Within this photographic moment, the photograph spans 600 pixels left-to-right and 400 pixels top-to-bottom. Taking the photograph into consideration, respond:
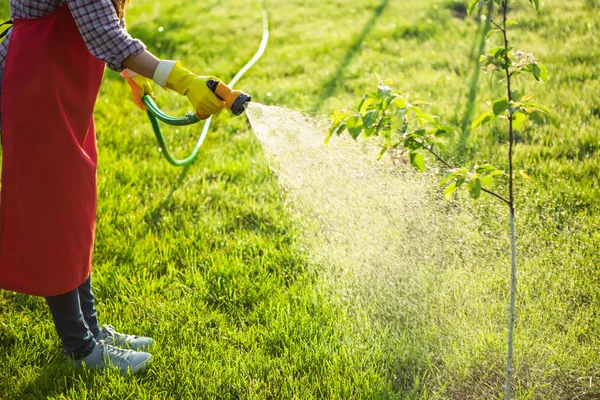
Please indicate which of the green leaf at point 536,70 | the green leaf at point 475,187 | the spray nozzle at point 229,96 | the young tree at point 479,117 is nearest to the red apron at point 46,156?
the spray nozzle at point 229,96

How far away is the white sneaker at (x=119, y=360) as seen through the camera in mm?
2258

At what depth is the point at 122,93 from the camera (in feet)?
16.0

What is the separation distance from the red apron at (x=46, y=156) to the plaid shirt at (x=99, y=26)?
4cm

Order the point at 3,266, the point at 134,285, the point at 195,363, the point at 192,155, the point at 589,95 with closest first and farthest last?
the point at 3,266 < the point at 195,363 < the point at 134,285 < the point at 192,155 < the point at 589,95

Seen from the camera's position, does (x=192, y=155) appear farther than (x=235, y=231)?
Yes

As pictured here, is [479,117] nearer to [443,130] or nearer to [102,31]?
[443,130]

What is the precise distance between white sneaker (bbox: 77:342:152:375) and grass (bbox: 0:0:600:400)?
4 centimetres

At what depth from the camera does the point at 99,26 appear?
1.78 meters

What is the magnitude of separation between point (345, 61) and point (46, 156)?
3.61 meters

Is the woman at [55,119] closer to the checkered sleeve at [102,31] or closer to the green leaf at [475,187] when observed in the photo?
the checkered sleeve at [102,31]

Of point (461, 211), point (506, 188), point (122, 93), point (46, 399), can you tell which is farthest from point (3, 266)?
point (122, 93)

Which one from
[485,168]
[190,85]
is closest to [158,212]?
[190,85]

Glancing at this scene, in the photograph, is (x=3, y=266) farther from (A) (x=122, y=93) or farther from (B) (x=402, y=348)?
(A) (x=122, y=93)

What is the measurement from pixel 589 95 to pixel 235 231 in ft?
8.77
